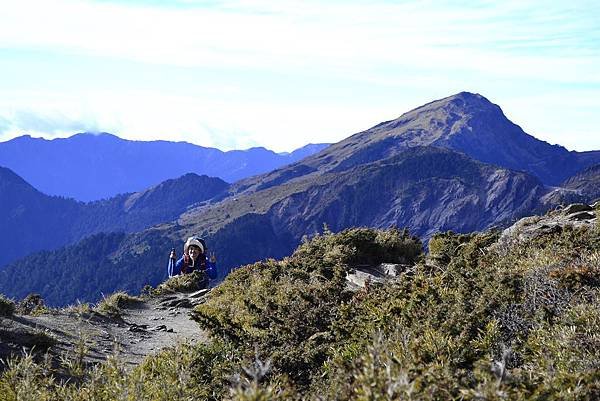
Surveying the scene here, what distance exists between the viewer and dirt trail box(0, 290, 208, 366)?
9.96m

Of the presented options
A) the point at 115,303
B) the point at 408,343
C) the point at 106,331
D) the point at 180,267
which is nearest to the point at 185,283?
the point at 180,267

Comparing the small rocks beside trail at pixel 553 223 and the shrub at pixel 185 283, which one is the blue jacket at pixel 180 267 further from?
the small rocks beside trail at pixel 553 223

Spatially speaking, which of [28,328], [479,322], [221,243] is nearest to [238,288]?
[28,328]

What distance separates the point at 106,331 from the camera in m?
13.1

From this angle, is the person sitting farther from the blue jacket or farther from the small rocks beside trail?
the small rocks beside trail

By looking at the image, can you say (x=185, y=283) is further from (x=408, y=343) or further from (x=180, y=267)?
(x=408, y=343)

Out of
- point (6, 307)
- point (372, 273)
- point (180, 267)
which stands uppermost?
point (6, 307)

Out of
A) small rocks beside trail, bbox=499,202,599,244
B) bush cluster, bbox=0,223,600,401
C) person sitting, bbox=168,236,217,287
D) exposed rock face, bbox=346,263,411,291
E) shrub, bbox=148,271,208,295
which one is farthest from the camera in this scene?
person sitting, bbox=168,236,217,287

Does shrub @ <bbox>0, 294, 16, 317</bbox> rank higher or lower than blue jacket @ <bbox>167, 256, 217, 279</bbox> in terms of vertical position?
higher

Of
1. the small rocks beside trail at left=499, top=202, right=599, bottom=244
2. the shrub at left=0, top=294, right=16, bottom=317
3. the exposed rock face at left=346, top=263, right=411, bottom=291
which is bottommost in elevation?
the exposed rock face at left=346, top=263, right=411, bottom=291

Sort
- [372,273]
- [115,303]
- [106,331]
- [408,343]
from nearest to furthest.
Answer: [408,343]
[106,331]
[115,303]
[372,273]

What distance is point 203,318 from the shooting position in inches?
489

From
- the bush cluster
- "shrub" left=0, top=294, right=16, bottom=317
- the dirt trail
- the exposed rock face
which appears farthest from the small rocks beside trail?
"shrub" left=0, top=294, right=16, bottom=317

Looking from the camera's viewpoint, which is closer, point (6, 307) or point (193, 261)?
point (6, 307)
